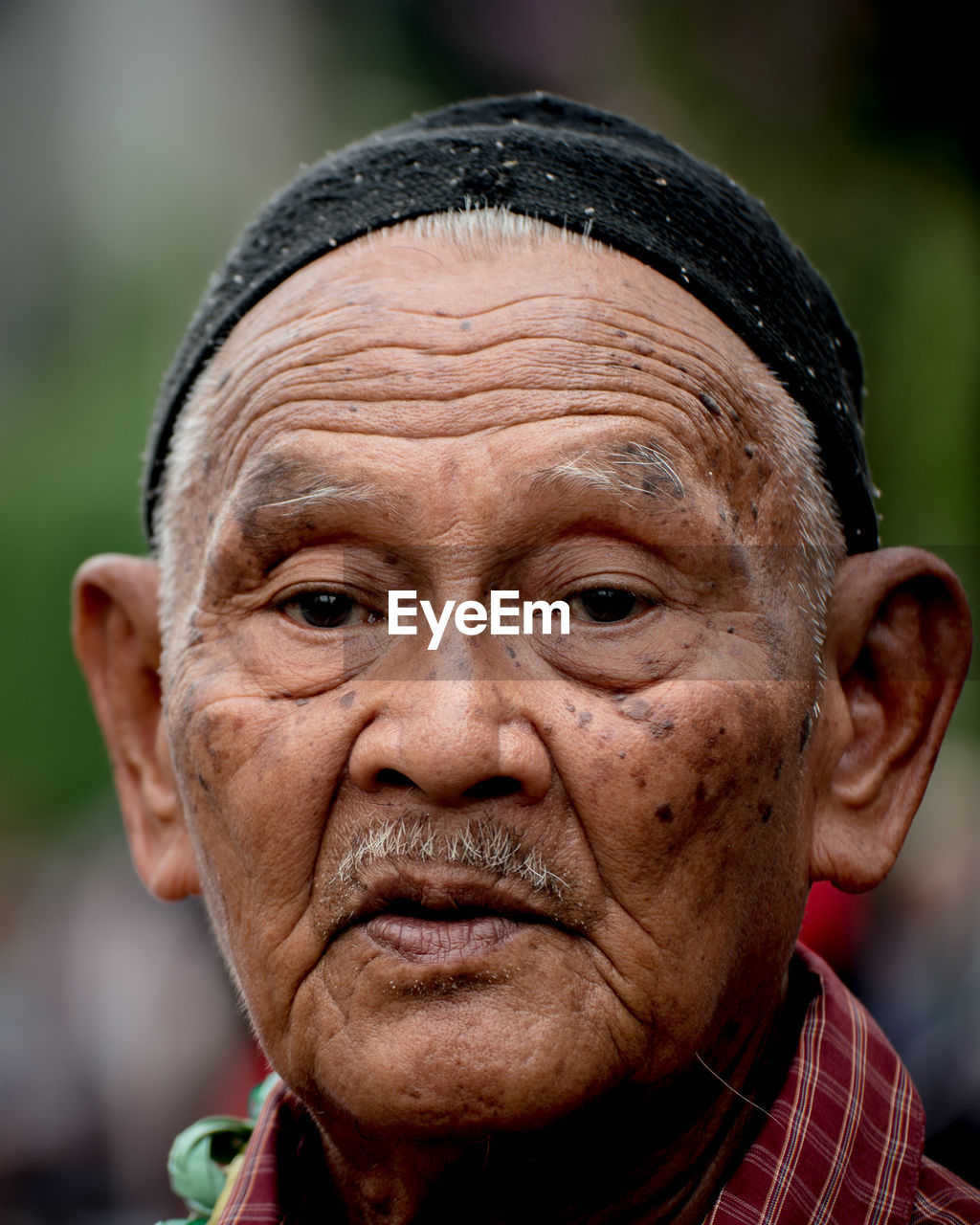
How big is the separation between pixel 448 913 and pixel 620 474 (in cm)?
79

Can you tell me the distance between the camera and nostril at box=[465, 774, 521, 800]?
2.00 meters

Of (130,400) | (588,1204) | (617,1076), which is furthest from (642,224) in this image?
(130,400)

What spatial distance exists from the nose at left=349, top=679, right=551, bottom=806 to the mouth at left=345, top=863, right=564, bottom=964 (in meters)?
0.13

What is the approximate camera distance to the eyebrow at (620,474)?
210 cm

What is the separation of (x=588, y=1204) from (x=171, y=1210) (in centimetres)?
557

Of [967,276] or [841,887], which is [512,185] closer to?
[841,887]

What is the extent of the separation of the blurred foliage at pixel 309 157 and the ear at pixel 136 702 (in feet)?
17.3

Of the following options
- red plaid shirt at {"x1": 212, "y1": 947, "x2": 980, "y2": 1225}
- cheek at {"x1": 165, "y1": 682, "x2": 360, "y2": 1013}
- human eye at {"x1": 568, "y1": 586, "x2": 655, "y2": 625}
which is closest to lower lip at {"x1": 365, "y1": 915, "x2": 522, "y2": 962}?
cheek at {"x1": 165, "y1": 682, "x2": 360, "y2": 1013}

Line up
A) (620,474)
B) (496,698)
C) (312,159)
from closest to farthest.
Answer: (496,698) → (620,474) → (312,159)

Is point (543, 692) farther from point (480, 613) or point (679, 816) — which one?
point (679, 816)

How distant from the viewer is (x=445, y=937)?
1.99 meters

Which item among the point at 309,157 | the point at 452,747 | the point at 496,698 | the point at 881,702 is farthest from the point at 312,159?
the point at 452,747

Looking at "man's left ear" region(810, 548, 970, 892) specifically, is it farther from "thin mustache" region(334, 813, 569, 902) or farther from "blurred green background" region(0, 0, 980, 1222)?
"blurred green background" region(0, 0, 980, 1222)

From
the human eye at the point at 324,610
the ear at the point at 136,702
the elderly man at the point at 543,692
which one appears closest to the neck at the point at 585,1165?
the elderly man at the point at 543,692
